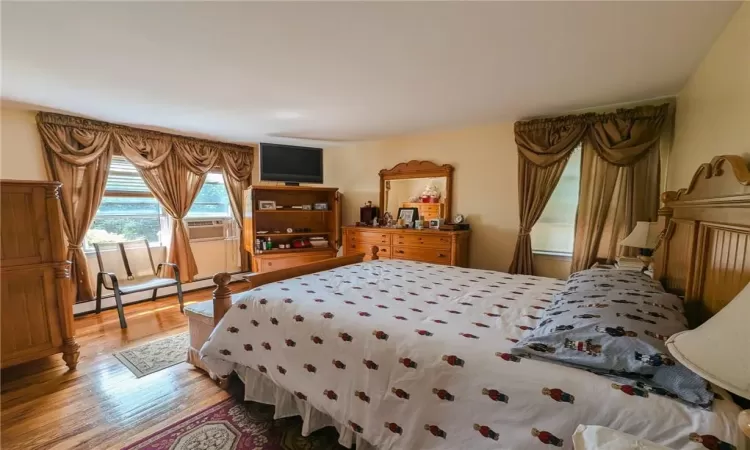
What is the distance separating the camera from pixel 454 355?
1242mm

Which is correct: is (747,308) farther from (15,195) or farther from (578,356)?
(15,195)

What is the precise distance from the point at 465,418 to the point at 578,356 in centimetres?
46

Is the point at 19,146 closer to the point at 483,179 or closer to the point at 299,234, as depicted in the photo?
the point at 299,234

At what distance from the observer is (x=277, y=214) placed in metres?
4.85

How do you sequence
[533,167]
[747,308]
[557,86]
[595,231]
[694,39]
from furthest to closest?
[533,167] → [595,231] → [557,86] → [694,39] → [747,308]

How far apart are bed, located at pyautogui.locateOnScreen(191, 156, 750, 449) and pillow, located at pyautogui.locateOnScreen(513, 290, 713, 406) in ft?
0.14

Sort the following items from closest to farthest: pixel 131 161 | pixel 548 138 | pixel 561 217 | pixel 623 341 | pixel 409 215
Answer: pixel 623 341
pixel 548 138
pixel 561 217
pixel 131 161
pixel 409 215

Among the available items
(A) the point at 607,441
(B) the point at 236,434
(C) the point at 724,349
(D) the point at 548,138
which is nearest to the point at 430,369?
(A) the point at 607,441

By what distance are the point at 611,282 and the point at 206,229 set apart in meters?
4.79

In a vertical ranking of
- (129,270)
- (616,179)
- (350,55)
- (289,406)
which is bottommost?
(289,406)

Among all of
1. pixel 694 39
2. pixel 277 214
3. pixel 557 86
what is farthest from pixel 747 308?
pixel 277 214

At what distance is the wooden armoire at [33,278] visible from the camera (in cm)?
212

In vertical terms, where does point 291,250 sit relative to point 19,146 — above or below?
below

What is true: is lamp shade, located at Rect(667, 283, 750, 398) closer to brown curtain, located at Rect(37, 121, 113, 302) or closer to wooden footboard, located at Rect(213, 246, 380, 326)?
wooden footboard, located at Rect(213, 246, 380, 326)
